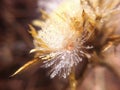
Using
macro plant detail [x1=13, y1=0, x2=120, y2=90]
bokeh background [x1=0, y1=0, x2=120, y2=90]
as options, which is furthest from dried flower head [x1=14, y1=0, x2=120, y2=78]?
bokeh background [x1=0, y1=0, x2=120, y2=90]

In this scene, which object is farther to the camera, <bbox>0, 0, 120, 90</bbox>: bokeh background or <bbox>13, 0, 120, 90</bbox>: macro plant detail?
<bbox>0, 0, 120, 90</bbox>: bokeh background

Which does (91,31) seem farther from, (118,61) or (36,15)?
(36,15)

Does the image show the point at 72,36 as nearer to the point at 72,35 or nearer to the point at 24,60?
the point at 72,35

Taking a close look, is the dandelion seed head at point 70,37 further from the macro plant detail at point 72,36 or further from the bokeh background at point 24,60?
the bokeh background at point 24,60

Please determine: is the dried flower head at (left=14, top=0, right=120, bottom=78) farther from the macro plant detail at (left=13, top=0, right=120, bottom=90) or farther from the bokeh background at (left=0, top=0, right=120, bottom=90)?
the bokeh background at (left=0, top=0, right=120, bottom=90)

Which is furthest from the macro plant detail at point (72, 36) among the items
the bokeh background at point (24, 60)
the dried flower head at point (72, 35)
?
the bokeh background at point (24, 60)

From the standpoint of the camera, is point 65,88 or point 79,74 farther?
point 65,88

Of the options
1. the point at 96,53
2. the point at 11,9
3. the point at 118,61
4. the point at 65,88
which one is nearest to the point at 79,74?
the point at 96,53

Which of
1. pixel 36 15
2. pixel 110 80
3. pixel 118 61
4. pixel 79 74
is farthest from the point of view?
pixel 36 15
